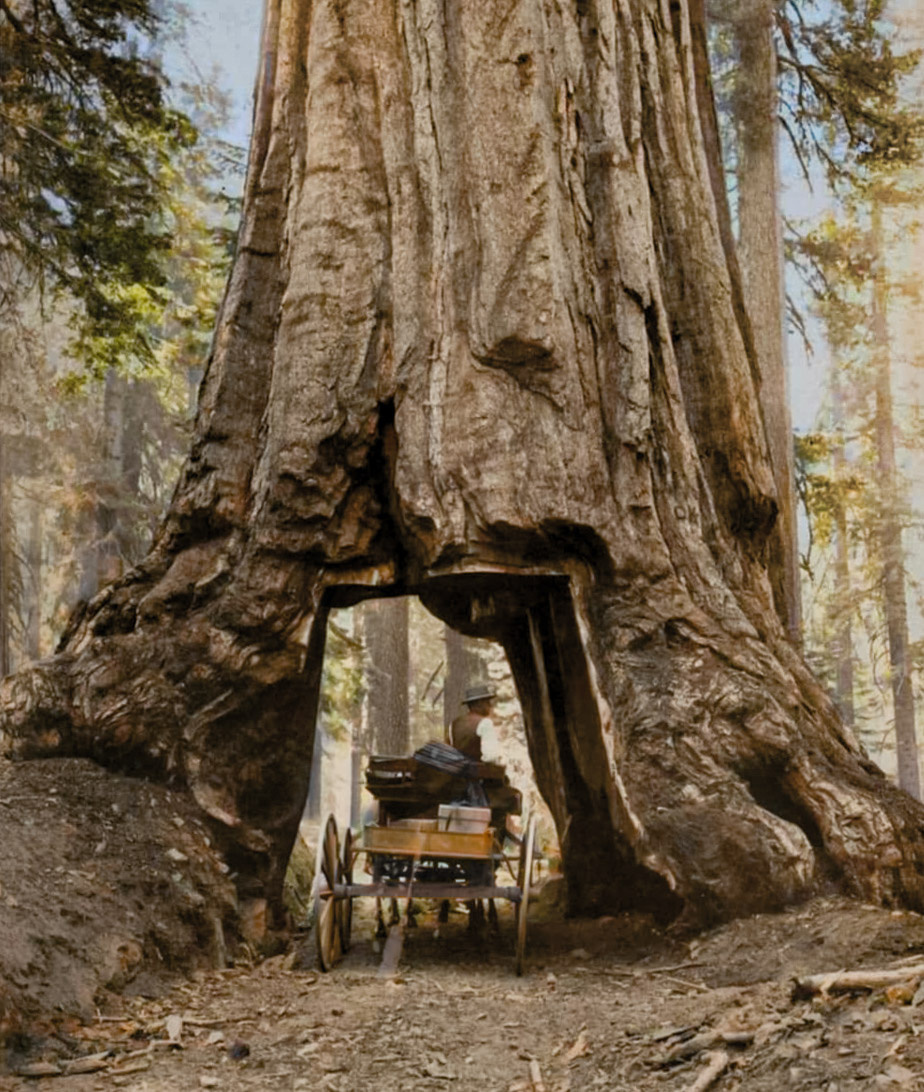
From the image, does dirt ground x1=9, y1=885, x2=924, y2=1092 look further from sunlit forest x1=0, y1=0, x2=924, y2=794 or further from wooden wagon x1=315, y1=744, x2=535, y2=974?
sunlit forest x1=0, y1=0, x2=924, y2=794

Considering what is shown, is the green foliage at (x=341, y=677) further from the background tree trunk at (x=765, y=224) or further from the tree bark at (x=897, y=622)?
the tree bark at (x=897, y=622)

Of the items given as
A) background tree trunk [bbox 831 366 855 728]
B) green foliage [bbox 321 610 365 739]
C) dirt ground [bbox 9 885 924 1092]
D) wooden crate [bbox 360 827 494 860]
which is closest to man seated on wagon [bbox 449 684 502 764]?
wooden crate [bbox 360 827 494 860]

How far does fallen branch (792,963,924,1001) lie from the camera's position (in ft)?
12.8

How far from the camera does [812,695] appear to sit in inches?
283

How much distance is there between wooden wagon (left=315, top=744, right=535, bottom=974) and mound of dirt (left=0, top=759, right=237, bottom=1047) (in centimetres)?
77

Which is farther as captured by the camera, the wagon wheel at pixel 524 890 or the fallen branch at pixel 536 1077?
the wagon wheel at pixel 524 890

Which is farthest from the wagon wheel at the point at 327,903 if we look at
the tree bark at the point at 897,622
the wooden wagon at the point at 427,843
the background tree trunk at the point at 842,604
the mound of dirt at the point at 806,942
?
the tree bark at the point at 897,622

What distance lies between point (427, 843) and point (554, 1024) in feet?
7.14

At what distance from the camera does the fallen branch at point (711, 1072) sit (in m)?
3.50

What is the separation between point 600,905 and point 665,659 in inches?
76.2

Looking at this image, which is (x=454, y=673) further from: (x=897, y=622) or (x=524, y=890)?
(x=524, y=890)

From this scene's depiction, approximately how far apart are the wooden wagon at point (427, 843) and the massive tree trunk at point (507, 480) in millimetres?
472

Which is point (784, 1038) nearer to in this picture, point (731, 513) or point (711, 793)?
point (711, 793)

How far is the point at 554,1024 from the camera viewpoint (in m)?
5.00
